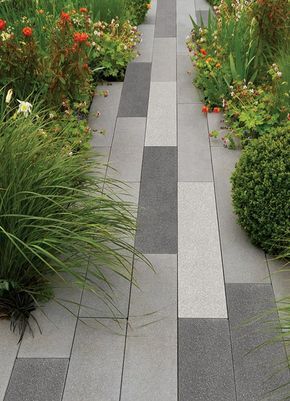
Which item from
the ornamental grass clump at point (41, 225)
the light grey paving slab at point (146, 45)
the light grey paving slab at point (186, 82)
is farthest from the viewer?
the light grey paving slab at point (146, 45)

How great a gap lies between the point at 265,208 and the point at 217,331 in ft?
2.54

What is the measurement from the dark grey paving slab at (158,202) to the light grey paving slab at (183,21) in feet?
7.24

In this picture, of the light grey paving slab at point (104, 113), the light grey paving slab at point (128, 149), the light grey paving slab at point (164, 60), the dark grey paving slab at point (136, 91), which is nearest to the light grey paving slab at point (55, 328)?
the light grey paving slab at point (128, 149)

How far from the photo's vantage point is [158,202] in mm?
3777

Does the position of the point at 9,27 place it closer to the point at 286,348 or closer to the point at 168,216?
the point at 168,216

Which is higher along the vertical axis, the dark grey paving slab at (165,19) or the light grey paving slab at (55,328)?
the light grey paving slab at (55,328)

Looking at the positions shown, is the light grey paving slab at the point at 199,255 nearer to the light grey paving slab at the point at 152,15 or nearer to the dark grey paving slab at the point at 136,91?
the dark grey paving slab at the point at 136,91

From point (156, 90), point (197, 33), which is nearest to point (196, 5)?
point (197, 33)

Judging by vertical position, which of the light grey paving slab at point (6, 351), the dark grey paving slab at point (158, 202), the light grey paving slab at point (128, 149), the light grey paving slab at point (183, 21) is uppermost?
the light grey paving slab at point (6, 351)

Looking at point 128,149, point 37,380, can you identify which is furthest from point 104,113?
point 37,380

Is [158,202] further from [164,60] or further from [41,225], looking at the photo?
[164,60]

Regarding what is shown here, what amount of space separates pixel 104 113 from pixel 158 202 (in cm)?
145

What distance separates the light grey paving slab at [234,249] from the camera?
317 cm

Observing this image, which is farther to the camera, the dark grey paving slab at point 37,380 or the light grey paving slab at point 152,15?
the light grey paving slab at point 152,15
